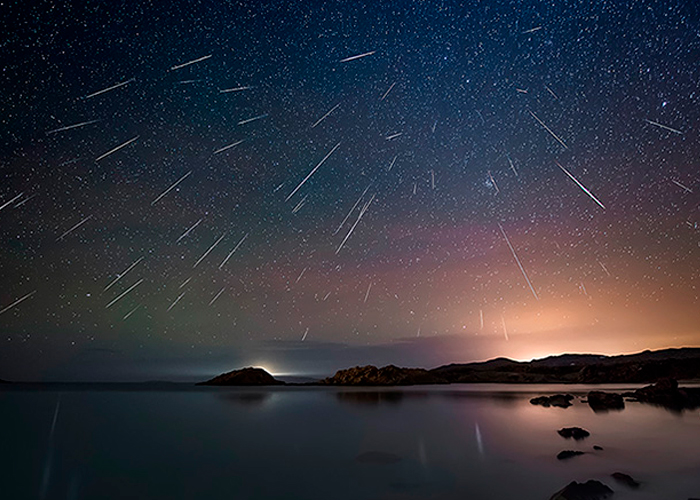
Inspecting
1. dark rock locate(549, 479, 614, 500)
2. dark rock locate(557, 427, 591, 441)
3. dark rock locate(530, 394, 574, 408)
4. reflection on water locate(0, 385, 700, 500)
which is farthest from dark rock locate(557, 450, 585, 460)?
dark rock locate(530, 394, 574, 408)

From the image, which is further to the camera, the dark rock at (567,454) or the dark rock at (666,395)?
the dark rock at (666,395)

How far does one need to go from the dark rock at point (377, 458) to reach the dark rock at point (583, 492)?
10.3 m

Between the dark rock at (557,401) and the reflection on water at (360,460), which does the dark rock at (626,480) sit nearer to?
the reflection on water at (360,460)

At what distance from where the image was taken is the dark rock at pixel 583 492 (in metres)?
11.4

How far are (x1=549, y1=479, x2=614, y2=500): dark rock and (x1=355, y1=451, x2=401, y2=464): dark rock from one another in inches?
404

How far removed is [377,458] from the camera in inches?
893

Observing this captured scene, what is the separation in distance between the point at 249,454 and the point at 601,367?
16894 cm

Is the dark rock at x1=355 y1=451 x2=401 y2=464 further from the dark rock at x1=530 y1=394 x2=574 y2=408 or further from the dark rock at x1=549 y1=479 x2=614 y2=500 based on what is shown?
the dark rock at x1=530 y1=394 x2=574 y2=408

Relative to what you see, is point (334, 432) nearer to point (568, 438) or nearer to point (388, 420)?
point (388, 420)

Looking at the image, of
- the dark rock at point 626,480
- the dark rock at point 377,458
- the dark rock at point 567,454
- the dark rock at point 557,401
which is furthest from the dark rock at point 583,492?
the dark rock at point 557,401

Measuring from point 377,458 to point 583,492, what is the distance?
12486 millimetres

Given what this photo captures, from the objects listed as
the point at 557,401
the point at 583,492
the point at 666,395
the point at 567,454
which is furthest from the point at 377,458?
the point at 666,395

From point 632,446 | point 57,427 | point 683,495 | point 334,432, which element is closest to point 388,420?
point 334,432

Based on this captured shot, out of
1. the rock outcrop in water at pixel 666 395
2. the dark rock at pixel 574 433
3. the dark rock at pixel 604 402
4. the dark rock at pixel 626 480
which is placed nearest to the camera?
the dark rock at pixel 626 480
